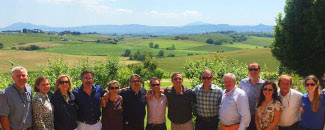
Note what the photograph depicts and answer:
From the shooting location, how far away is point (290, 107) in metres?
7.27

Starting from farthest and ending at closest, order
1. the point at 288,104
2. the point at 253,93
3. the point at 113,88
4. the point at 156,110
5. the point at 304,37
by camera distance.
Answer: the point at 304,37 < the point at 156,110 < the point at 253,93 < the point at 113,88 < the point at 288,104

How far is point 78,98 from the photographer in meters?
7.50

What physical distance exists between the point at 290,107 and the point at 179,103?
2915 mm

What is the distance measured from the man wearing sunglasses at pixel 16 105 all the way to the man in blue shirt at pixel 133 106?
98.3 inches

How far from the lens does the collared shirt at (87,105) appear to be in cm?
749

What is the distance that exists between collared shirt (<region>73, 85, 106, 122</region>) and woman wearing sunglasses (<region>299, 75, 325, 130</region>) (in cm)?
537

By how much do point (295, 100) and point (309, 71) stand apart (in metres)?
19.1

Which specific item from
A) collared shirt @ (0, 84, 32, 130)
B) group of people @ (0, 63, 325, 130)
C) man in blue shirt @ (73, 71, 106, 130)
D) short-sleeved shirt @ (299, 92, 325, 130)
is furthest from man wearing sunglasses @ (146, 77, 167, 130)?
short-sleeved shirt @ (299, 92, 325, 130)

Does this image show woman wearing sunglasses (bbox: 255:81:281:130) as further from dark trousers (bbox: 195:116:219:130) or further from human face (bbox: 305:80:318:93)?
dark trousers (bbox: 195:116:219:130)

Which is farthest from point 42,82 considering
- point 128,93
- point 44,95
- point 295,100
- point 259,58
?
point 259,58

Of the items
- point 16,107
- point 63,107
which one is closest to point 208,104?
point 63,107

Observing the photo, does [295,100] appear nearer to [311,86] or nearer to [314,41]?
[311,86]

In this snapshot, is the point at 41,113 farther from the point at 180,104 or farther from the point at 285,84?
the point at 285,84

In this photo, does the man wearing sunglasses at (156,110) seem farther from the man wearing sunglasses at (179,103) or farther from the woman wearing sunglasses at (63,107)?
the woman wearing sunglasses at (63,107)
